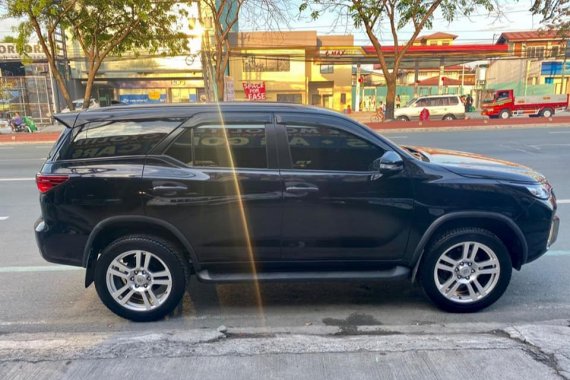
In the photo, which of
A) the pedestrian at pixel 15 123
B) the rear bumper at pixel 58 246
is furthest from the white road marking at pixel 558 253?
the pedestrian at pixel 15 123

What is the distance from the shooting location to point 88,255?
323cm

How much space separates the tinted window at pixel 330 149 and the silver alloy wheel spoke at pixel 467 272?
101 centimetres

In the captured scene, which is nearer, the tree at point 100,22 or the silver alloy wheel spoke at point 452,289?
the silver alloy wheel spoke at point 452,289

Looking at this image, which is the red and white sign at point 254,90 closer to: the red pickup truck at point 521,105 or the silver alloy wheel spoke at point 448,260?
the red pickup truck at point 521,105

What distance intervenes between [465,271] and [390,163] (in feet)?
3.66

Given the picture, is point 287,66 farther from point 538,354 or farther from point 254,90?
point 538,354

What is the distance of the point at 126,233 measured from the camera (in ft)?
10.8

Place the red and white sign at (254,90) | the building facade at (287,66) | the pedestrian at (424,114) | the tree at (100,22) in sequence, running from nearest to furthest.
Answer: the tree at (100,22) → the pedestrian at (424,114) → the red and white sign at (254,90) → the building facade at (287,66)

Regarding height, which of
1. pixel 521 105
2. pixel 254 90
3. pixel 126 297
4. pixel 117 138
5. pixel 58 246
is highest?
pixel 254 90

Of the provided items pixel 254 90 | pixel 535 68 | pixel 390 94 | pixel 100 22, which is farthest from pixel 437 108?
pixel 535 68

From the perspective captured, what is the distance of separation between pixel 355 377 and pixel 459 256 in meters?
1.47

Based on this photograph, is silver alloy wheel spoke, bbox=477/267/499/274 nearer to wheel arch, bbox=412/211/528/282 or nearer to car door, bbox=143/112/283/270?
wheel arch, bbox=412/211/528/282

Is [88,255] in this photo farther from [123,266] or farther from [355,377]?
[355,377]

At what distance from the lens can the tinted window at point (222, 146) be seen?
3.23 metres
